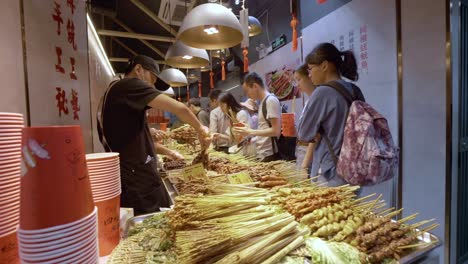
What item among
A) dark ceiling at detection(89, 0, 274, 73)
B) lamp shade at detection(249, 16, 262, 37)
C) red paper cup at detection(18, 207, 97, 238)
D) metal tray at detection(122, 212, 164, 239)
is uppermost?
dark ceiling at detection(89, 0, 274, 73)

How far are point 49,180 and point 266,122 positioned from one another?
3.28 meters

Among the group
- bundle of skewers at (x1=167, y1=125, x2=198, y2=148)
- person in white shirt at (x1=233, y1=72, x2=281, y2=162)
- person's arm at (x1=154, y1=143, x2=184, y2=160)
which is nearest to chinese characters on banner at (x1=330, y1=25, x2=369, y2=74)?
person in white shirt at (x1=233, y1=72, x2=281, y2=162)

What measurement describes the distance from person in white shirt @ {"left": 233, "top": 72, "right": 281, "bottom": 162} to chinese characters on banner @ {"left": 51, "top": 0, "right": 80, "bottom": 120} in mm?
1970

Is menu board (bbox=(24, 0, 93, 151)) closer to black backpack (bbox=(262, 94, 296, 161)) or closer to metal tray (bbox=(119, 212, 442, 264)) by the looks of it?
metal tray (bbox=(119, 212, 442, 264))

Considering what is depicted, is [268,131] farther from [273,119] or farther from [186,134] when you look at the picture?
[186,134]

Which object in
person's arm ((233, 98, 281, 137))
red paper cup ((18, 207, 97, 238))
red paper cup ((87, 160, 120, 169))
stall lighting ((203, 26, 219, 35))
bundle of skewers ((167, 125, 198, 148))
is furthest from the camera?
bundle of skewers ((167, 125, 198, 148))

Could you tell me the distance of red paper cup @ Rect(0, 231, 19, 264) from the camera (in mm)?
764

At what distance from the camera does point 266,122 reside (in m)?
3.77

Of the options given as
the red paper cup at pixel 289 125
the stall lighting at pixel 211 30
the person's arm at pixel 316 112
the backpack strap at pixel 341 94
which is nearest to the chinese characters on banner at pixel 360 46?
the red paper cup at pixel 289 125

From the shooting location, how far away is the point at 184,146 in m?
5.36

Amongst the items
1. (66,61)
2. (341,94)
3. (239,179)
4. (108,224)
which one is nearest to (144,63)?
(66,61)

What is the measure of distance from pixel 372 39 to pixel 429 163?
1.87m

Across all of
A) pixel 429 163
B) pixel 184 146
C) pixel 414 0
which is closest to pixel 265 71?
pixel 184 146

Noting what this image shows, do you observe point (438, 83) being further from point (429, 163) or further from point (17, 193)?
point (17, 193)
